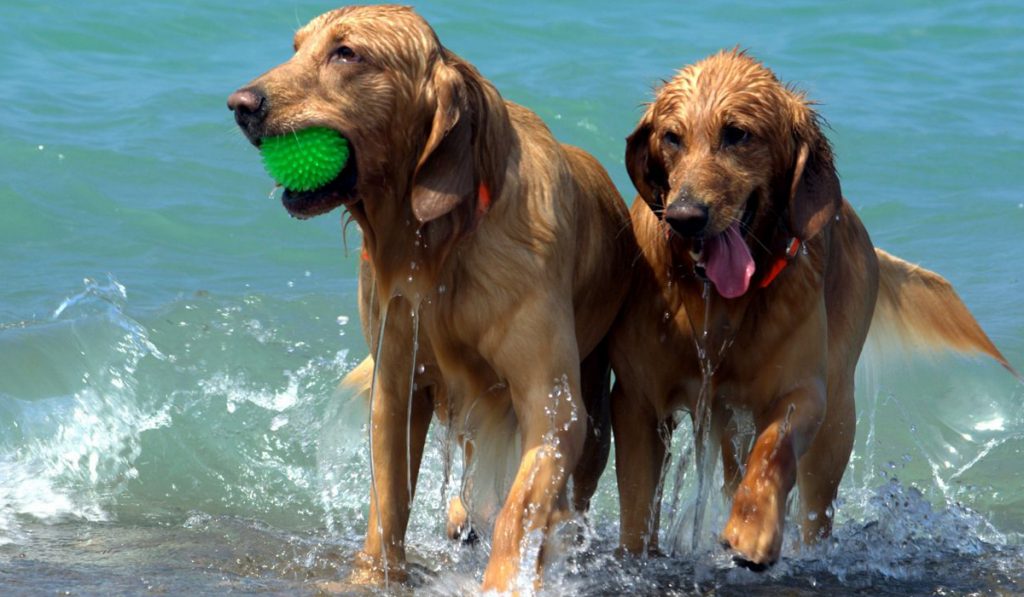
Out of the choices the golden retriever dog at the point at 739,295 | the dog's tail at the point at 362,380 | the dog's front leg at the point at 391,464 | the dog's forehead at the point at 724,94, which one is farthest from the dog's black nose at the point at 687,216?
the dog's tail at the point at 362,380

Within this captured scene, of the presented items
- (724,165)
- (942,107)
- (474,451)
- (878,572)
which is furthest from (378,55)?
(942,107)

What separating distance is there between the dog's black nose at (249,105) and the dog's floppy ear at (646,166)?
4.50ft

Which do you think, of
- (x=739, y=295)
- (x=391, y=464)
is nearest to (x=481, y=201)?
(x=739, y=295)

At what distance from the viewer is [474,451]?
5.91 metres

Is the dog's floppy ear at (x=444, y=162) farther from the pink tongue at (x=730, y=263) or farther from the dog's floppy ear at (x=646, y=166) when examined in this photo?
the pink tongue at (x=730, y=263)

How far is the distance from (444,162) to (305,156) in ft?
1.37

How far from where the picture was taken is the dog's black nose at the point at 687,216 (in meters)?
5.23

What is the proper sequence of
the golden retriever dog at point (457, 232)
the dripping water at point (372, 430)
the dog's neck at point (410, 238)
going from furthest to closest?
1. the dripping water at point (372, 430)
2. the dog's neck at point (410, 238)
3. the golden retriever dog at point (457, 232)

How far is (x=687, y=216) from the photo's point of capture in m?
5.23

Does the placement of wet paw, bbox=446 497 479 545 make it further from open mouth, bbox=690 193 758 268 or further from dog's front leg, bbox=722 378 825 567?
open mouth, bbox=690 193 758 268

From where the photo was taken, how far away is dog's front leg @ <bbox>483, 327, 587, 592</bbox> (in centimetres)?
517

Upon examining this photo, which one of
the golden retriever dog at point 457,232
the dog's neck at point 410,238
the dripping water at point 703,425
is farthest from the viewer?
the dripping water at point 703,425

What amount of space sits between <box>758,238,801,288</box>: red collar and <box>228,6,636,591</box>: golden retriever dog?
1.94ft

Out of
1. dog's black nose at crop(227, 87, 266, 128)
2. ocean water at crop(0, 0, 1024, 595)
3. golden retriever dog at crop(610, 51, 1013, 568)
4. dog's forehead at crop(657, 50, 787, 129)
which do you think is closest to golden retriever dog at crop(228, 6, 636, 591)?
dog's black nose at crop(227, 87, 266, 128)
